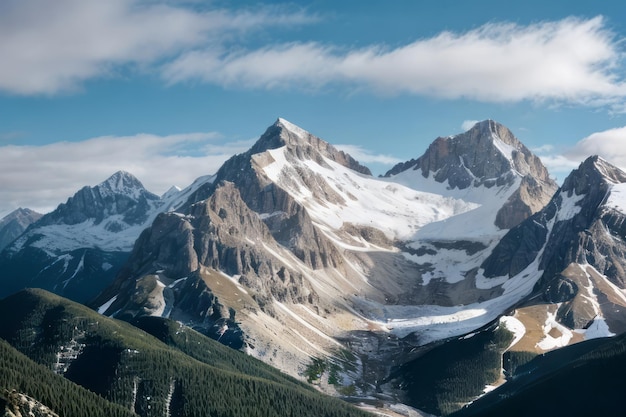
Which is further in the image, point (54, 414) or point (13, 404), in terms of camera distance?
point (54, 414)

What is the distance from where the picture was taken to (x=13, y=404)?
180m

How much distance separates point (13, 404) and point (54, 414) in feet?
51.9

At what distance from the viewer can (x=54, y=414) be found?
19462 cm
